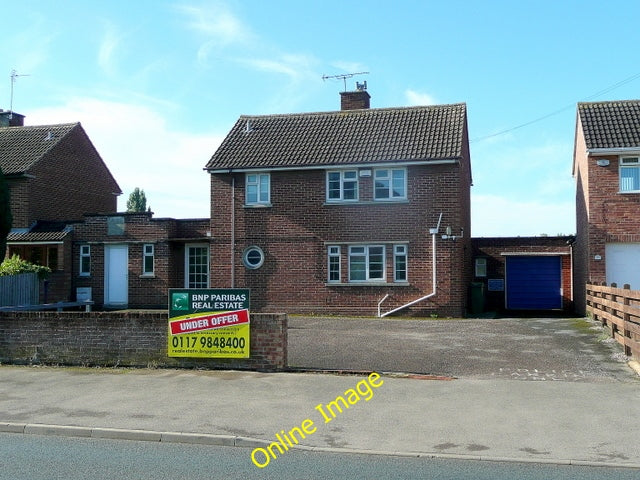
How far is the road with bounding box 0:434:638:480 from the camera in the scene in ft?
20.9

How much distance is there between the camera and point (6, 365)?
43.4 feet

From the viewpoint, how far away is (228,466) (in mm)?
6766

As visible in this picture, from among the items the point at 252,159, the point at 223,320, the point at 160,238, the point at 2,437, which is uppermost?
the point at 252,159

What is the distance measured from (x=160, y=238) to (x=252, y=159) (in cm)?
475

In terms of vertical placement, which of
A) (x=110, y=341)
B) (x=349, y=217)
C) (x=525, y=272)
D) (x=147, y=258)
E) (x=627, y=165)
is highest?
(x=627, y=165)

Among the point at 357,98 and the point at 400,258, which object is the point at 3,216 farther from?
the point at 357,98

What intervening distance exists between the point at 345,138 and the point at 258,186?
362 cm

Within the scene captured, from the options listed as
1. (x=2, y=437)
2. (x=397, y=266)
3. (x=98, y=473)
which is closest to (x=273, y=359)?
(x=2, y=437)

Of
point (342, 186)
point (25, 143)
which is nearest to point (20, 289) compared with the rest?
point (25, 143)

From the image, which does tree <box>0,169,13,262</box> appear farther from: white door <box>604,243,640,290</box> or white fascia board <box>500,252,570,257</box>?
white fascia board <box>500,252,570,257</box>

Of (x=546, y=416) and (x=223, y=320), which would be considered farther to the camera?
(x=223, y=320)

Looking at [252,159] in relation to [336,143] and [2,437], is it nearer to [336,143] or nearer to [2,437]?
[336,143]

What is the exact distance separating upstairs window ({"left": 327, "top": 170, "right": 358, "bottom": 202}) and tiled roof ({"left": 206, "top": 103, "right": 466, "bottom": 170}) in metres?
0.55

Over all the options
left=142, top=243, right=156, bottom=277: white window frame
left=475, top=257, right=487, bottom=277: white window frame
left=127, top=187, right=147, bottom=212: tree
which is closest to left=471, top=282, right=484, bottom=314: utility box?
left=475, top=257, right=487, bottom=277: white window frame
